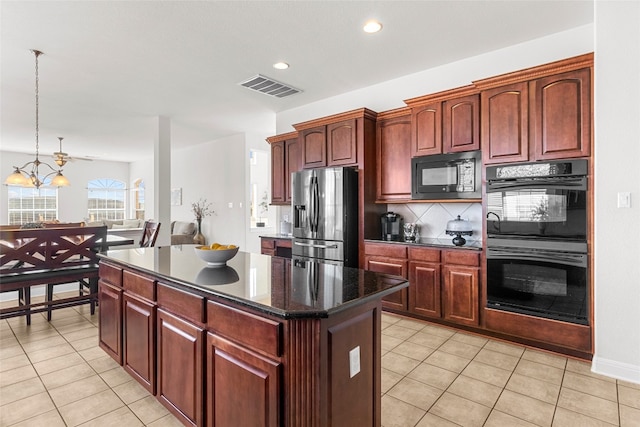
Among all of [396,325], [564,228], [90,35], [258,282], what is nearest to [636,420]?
[564,228]

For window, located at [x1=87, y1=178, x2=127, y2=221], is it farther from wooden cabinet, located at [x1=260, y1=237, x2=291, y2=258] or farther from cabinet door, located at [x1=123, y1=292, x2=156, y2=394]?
cabinet door, located at [x1=123, y1=292, x2=156, y2=394]

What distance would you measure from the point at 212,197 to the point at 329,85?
4.64m

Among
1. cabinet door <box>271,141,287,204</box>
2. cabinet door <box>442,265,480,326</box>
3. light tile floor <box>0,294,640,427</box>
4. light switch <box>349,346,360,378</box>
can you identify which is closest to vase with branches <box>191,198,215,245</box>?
cabinet door <box>271,141,287,204</box>

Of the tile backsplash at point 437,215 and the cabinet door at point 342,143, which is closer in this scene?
the tile backsplash at point 437,215

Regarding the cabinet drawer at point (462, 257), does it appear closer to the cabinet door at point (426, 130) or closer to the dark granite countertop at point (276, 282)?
the cabinet door at point (426, 130)

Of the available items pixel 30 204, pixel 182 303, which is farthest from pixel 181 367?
pixel 30 204

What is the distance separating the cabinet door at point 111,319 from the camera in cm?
236

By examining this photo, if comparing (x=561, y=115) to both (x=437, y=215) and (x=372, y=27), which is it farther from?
(x=372, y=27)

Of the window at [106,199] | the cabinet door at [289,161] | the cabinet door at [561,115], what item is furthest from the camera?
the window at [106,199]

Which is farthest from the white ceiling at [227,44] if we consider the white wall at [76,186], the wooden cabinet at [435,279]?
the white wall at [76,186]

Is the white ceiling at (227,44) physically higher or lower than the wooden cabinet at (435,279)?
higher

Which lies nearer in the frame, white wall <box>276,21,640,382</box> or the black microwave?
white wall <box>276,21,640,382</box>

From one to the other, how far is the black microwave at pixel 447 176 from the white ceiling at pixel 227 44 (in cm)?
110

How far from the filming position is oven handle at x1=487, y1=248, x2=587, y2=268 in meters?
2.66
